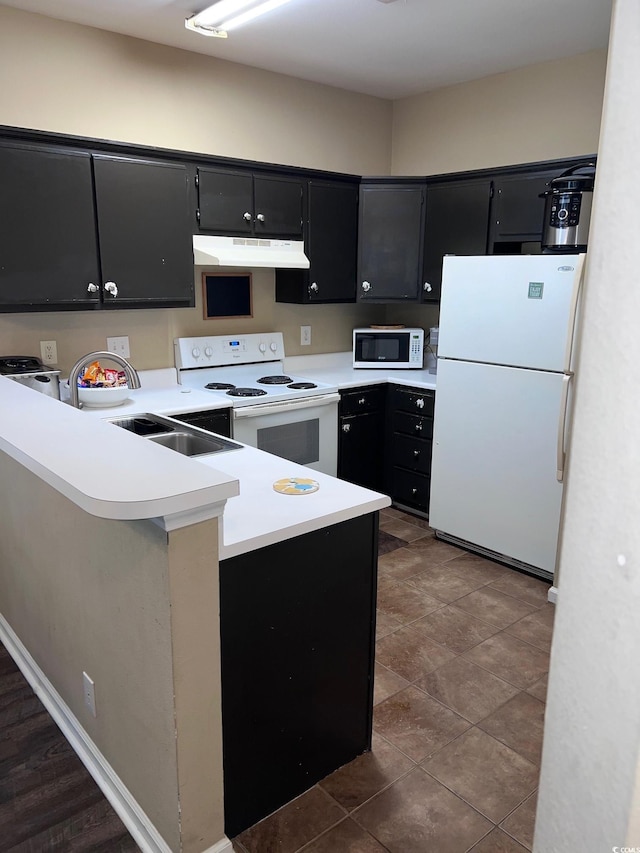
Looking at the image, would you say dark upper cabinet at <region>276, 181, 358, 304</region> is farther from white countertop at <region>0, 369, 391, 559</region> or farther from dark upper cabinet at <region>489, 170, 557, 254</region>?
white countertop at <region>0, 369, 391, 559</region>

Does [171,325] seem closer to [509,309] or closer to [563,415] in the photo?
[509,309]

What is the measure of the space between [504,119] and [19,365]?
3.15m

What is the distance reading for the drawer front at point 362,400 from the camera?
12.9 feet

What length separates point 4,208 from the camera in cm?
277

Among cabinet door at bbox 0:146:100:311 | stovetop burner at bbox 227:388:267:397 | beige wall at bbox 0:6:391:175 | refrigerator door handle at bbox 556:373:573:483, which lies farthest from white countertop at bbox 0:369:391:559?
beige wall at bbox 0:6:391:175

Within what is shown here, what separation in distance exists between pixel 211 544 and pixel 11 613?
4.91 feet

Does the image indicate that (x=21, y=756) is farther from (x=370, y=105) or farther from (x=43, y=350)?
(x=370, y=105)

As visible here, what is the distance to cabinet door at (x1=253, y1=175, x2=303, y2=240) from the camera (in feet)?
11.9

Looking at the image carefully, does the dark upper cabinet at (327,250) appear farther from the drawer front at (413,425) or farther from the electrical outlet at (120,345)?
the electrical outlet at (120,345)

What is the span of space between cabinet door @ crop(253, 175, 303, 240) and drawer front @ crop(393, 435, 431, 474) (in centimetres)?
141

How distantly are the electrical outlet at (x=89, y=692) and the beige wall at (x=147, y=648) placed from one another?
0.08 ft

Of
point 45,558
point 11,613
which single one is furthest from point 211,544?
point 11,613

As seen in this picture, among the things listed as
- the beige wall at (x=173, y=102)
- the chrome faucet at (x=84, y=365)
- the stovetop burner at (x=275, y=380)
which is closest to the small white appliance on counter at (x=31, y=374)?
the chrome faucet at (x=84, y=365)

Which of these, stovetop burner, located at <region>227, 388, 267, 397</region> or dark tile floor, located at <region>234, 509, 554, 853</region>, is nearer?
dark tile floor, located at <region>234, 509, 554, 853</region>
